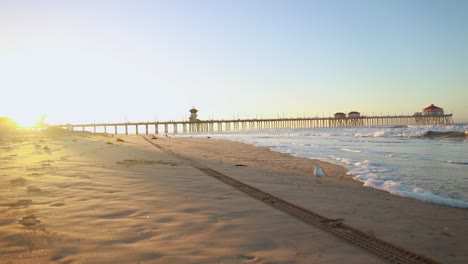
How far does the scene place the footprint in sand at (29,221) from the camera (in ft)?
12.2

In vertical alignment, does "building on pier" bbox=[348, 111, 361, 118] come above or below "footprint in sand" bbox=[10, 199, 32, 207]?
above

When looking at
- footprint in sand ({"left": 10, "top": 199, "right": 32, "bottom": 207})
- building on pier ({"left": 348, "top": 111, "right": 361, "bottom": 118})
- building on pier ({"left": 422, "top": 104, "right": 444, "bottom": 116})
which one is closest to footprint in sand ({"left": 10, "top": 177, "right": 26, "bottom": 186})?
footprint in sand ({"left": 10, "top": 199, "right": 32, "bottom": 207})

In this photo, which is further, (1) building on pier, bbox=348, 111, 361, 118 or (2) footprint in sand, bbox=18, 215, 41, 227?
(1) building on pier, bbox=348, 111, 361, 118

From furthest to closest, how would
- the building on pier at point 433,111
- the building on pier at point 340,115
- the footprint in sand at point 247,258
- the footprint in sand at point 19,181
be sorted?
1. the building on pier at point 340,115
2. the building on pier at point 433,111
3. the footprint in sand at point 19,181
4. the footprint in sand at point 247,258

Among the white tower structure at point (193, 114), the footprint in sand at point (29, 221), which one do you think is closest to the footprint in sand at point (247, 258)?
the footprint in sand at point (29, 221)

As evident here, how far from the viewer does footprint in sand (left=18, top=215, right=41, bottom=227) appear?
12.2 ft

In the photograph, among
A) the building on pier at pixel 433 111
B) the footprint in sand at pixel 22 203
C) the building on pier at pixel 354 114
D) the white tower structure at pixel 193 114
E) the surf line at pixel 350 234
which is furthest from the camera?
the building on pier at pixel 354 114

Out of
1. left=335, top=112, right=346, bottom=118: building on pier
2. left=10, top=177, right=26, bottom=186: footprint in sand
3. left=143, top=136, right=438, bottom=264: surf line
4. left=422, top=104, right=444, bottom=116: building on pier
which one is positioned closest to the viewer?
left=143, top=136, right=438, bottom=264: surf line

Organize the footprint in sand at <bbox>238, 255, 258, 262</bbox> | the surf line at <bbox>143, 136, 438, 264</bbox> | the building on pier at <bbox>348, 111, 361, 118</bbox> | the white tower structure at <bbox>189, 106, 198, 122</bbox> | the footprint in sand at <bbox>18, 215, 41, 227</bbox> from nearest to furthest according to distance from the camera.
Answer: the footprint in sand at <bbox>238, 255, 258, 262</bbox> → the surf line at <bbox>143, 136, 438, 264</bbox> → the footprint in sand at <bbox>18, 215, 41, 227</bbox> → the white tower structure at <bbox>189, 106, 198, 122</bbox> → the building on pier at <bbox>348, 111, 361, 118</bbox>

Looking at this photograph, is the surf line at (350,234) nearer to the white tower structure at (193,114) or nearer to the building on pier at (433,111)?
the white tower structure at (193,114)

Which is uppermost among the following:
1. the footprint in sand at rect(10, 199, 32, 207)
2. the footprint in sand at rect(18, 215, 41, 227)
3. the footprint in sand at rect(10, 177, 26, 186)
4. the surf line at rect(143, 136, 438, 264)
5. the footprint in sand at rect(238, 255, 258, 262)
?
the footprint in sand at rect(10, 177, 26, 186)

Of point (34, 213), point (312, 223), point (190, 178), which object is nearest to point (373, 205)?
point (312, 223)

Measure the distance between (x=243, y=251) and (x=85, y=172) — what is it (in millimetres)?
5681

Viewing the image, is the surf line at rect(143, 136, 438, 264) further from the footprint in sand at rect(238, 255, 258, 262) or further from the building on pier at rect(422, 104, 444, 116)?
the building on pier at rect(422, 104, 444, 116)
